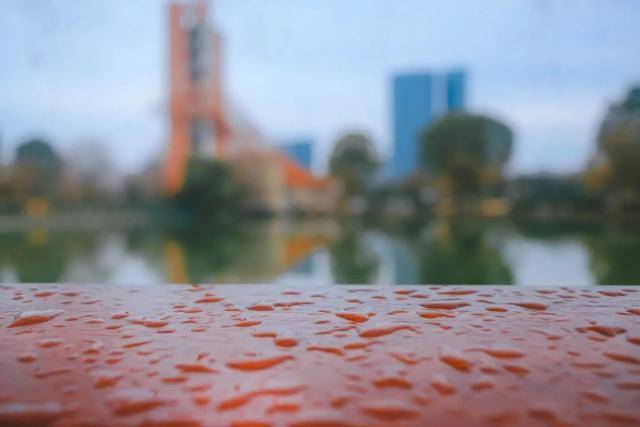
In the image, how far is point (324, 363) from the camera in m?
0.53

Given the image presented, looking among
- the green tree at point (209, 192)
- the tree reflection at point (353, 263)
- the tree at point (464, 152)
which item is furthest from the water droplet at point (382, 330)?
the tree at point (464, 152)

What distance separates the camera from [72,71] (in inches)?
1013

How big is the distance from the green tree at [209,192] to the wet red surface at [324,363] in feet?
62.2

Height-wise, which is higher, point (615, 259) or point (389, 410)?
point (389, 410)

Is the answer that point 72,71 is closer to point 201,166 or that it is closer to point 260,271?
point 201,166

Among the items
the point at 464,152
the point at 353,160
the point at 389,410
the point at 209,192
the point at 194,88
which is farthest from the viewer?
the point at 194,88

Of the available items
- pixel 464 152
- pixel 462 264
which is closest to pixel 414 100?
pixel 464 152

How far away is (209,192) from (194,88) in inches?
335

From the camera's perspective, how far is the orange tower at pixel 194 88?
83.1 ft

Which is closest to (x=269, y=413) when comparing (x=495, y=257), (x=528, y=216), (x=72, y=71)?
(x=495, y=257)

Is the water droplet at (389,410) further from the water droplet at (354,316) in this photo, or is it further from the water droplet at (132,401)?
the water droplet at (354,316)

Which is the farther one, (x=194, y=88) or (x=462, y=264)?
(x=194, y=88)

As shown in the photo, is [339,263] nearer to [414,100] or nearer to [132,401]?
[132,401]

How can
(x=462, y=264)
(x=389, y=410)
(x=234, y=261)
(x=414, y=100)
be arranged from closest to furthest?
1. (x=389, y=410)
2. (x=462, y=264)
3. (x=234, y=261)
4. (x=414, y=100)
